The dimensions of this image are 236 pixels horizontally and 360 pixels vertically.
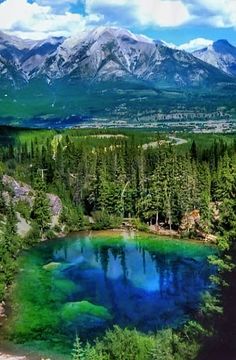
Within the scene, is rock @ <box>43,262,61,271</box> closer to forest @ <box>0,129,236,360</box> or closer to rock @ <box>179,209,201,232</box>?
forest @ <box>0,129,236,360</box>

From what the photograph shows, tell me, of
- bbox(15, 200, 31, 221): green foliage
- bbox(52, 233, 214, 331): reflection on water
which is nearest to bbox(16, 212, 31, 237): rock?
bbox(15, 200, 31, 221): green foliage

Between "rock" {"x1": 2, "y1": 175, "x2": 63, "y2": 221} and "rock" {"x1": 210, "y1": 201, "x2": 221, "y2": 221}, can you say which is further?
"rock" {"x1": 2, "y1": 175, "x2": 63, "y2": 221}

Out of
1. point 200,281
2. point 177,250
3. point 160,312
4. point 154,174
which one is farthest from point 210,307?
point 154,174

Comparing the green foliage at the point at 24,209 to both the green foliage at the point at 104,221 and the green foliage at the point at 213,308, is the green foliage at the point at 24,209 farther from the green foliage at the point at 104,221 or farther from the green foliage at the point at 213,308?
the green foliage at the point at 213,308

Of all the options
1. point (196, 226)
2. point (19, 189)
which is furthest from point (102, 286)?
point (19, 189)

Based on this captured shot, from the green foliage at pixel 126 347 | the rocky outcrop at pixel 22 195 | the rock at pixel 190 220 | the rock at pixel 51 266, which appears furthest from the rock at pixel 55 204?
the green foliage at pixel 126 347

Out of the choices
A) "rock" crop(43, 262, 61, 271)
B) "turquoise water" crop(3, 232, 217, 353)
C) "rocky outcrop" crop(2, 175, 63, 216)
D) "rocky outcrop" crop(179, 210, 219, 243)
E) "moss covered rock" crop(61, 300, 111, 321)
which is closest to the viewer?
"turquoise water" crop(3, 232, 217, 353)

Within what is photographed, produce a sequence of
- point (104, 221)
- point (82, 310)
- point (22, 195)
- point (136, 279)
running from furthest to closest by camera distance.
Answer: point (22, 195) < point (104, 221) < point (136, 279) < point (82, 310)

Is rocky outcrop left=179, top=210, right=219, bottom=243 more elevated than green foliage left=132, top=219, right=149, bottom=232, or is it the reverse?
rocky outcrop left=179, top=210, right=219, bottom=243

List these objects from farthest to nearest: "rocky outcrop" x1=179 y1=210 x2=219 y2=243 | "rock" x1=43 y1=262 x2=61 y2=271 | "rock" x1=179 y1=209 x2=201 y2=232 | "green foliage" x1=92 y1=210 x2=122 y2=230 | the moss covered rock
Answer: "green foliage" x1=92 y1=210 x2=122 y2=230
"rock" x1=179 y1=209 x2=201 y2=232
"rocky outcrop" x1=179 y1=210 x2=219 y2=243
"rock" x1=43 y1=262 x2=61 y2=271
the moss covered rock

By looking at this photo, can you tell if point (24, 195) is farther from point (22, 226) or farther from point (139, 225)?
point (139, 225)
